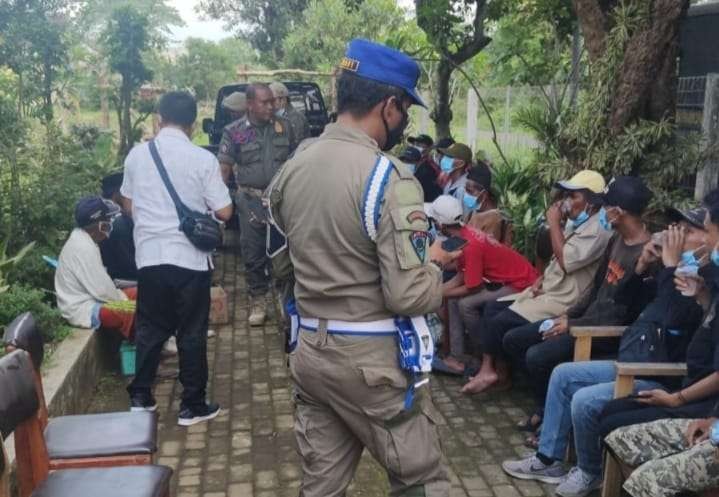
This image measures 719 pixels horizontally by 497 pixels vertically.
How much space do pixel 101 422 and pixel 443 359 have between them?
8.95ft

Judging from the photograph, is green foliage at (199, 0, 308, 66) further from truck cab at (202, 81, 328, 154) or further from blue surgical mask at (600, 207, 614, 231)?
blue surgical mask at (600, 207, 614, 231)

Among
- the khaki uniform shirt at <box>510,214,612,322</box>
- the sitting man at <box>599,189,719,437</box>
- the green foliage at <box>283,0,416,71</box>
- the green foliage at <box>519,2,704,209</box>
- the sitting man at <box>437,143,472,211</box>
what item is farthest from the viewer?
the green foliage at <box>283,0,416,71</box>

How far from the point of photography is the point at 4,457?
2.32 m

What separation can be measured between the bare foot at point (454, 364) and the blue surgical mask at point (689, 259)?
83.3 inches

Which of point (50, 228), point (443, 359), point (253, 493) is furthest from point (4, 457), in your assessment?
point (50, 228)

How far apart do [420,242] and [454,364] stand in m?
3.09

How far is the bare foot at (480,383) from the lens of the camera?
4848 millimetres

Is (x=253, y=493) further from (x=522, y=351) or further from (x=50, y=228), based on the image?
(x=50, y=228)

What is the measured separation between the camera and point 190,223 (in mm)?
4129

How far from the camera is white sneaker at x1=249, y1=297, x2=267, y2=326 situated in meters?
6.33

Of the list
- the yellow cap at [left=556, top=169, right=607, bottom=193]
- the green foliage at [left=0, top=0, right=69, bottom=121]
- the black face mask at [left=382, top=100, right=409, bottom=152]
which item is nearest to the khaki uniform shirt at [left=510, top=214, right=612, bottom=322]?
the yellow cap at [left=556, top=169, right=607, bottom=193]

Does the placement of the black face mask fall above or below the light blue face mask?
above

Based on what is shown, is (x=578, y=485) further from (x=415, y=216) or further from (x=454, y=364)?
(x=415, y=216)

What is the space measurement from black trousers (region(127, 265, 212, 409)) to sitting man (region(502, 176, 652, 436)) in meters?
1.87
